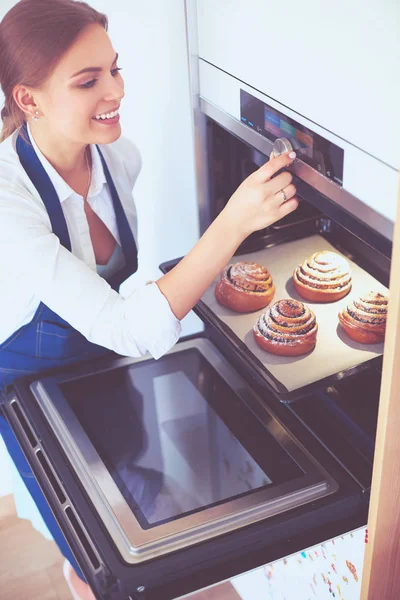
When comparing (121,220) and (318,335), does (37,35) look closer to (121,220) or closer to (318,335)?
(121,220)

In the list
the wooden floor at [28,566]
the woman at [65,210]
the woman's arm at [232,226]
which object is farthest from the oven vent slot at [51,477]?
the wooden floor at [28,566]

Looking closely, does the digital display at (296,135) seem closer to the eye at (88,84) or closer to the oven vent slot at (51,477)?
the eye at (88,84)

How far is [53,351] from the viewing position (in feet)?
4.37

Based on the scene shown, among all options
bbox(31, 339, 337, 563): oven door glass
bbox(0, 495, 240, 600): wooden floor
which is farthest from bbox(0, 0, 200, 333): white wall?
bbox(0, 495, 240, 600): wooden floor

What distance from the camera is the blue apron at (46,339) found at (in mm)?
1234

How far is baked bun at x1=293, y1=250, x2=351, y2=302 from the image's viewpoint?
4.11 ft

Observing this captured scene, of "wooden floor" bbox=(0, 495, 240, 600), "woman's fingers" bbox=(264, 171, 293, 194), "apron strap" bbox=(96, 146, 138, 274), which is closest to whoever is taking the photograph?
"woman's fingers" bbox=(264, 171, 293, 194)

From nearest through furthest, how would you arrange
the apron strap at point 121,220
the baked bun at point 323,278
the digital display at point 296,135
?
the digital display at point 296,135
the baked bun at point 323,278
the apron strap at point 121,220

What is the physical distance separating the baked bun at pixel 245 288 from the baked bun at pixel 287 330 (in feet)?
0.20

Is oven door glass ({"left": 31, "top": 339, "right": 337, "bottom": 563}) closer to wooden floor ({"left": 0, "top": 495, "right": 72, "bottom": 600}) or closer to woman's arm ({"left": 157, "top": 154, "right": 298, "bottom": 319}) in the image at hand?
woman's arm ({"left": 157, "top": 154, "right": 298, "bottom": 319})

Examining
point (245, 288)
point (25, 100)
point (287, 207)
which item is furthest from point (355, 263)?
point (25, 100)

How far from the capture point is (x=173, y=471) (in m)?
1.09

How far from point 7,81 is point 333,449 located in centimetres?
75

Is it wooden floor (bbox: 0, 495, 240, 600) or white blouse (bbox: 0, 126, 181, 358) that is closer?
white blouse (bbox: 0, 126, 181, 358)
